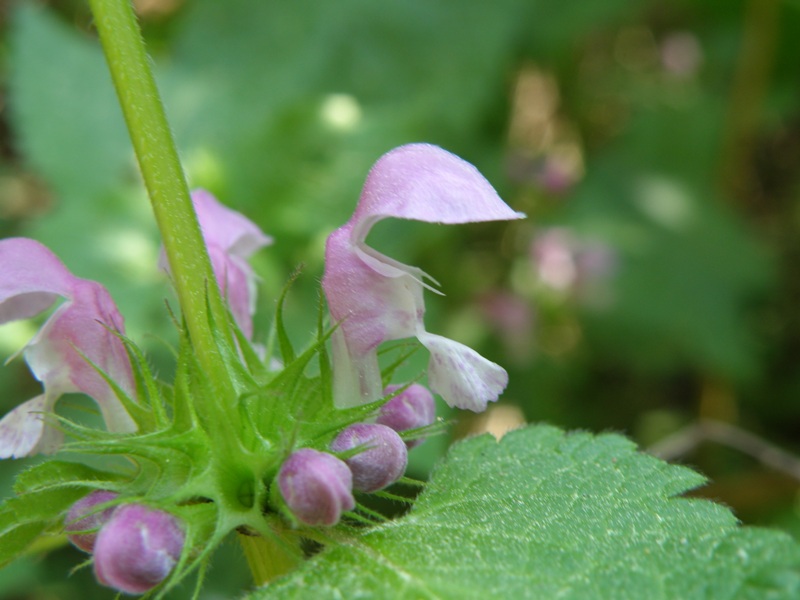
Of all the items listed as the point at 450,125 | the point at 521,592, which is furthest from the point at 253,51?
the point at 521,592

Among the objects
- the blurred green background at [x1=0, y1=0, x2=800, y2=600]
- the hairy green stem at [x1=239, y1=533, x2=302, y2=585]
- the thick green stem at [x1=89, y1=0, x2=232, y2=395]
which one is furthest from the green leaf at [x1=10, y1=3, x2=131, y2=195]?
the hairy green stem at [x1=239, y1=533, x2=302, y2=585]

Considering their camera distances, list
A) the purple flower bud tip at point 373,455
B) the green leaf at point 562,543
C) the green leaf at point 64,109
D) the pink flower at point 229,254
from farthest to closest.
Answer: the green leaf at point 64,109 → the pink flower at point 229,254 → the purple flower bud tip at point 373,455 → the green leaf at point 562,543

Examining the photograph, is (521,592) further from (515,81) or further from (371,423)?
(515,81)

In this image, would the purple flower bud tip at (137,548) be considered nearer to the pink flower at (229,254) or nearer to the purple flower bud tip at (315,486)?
the purple flower bud tip at (315,486)

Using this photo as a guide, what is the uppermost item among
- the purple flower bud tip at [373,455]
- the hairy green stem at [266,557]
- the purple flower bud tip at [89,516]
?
the purple flower bud tip at [373,455]

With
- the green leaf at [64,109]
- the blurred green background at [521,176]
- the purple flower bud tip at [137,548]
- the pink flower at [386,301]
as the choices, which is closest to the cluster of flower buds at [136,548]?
the purple flower bud tip at [137,548]

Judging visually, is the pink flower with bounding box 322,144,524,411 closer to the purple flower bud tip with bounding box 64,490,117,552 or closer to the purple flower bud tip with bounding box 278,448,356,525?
the purple flower bud tip with bounding box 278,448,356,525

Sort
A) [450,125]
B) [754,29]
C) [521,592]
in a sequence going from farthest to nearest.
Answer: [754,29]
[450,125]
[521,592]
